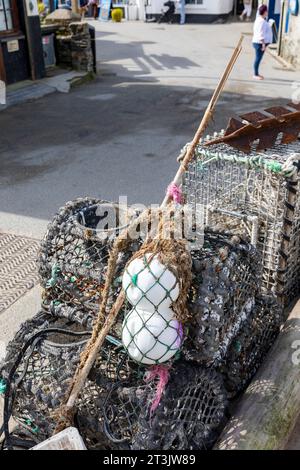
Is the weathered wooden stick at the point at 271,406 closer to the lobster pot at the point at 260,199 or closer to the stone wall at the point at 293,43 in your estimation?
the lobster pot at the point at 260,199

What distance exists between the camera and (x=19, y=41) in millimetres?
13469

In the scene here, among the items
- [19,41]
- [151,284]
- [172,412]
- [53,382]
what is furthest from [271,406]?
[19,41]

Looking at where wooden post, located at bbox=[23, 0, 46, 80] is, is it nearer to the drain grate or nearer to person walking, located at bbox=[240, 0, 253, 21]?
the drain grate

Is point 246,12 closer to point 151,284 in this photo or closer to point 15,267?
point 15,267

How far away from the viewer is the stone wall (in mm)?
16422

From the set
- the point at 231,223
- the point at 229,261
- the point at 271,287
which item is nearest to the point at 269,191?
the point at 231,223

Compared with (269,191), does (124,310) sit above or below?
below

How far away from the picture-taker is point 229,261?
9.57ft

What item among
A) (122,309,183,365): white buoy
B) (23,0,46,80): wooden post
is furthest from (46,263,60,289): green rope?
(23,0,46,80): wooden post

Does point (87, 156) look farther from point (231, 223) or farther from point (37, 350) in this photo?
point (37, 350)

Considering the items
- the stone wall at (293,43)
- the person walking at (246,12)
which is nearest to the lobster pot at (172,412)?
the stone wall at (293,43)

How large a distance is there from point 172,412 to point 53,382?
0.71 m

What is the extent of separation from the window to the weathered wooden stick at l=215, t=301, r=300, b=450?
12154 millimetres
